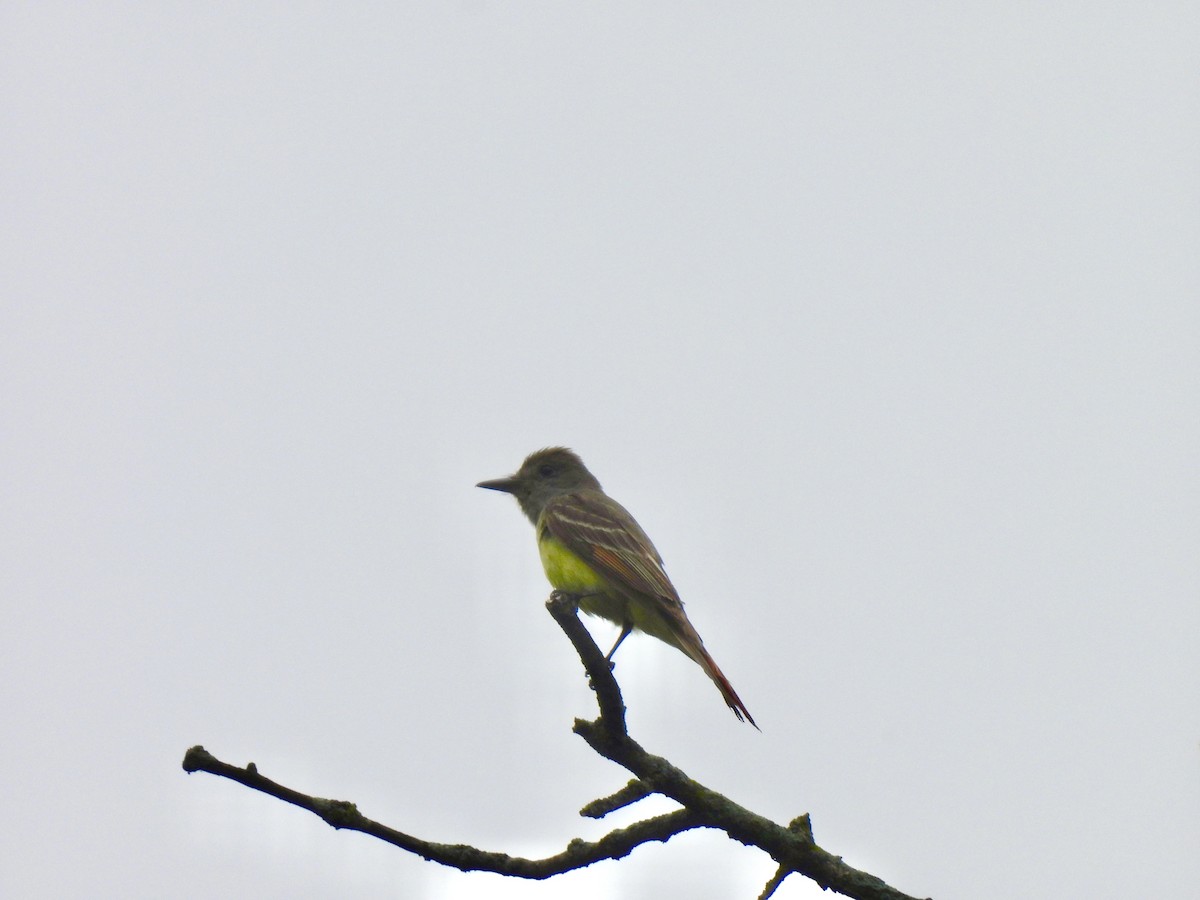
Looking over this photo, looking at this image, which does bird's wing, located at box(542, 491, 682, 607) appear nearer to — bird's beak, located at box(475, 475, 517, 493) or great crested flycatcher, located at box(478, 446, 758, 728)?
great crested flycatcher, located at box(478, 446, 758, 728)

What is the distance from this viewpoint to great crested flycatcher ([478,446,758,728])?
28.9ft

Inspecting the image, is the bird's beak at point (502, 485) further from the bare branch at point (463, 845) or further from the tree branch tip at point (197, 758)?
the tree branch tip at point (197, 758)

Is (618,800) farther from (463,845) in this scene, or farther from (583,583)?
(583,583)

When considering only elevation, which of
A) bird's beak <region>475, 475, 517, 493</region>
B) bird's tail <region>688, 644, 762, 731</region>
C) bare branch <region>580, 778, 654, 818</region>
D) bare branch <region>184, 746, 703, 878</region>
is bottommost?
bare branch <region>184, 746, 703, 878</region>

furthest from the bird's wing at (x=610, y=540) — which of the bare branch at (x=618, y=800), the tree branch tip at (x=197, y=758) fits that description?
the tree branch tip at (x=197, y=758)

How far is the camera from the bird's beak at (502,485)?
39.7ft

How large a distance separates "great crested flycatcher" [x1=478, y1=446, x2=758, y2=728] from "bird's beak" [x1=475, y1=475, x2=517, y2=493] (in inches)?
28.7

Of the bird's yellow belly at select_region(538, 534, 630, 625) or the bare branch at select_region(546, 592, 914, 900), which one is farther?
the bird's yellow belly at select_region(538, 534, 630, 625)

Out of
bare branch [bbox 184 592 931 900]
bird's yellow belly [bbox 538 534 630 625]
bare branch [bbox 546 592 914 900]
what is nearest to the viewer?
bare branch [bbox 184 592 931 900]

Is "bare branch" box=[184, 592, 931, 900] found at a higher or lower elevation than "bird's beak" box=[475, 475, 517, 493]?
lower

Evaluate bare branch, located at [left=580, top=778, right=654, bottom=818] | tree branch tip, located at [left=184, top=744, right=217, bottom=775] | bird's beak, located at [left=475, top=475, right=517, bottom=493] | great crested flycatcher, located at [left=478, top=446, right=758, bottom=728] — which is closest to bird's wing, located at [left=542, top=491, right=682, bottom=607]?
great crested flycatcher, located at [left=478, top=446, right=758, bottom=728]

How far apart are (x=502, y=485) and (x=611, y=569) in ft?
9.89

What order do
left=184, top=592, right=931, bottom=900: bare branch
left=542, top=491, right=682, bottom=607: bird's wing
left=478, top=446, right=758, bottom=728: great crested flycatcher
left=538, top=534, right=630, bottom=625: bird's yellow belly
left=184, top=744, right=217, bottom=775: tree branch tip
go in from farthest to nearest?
left=538, top=534, right=630, bottom=625: bird's yellow belly
left=542, top=491, right=682, bottom=607: bird's wing
left=478, top=446, right=758, bottom=728: great crested flycatcher
left=184, top=592, right=931, bottom=900: bare branch
left=184, top=744, right=217, bottom=775: tree branch tip

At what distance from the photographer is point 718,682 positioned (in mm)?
7336
